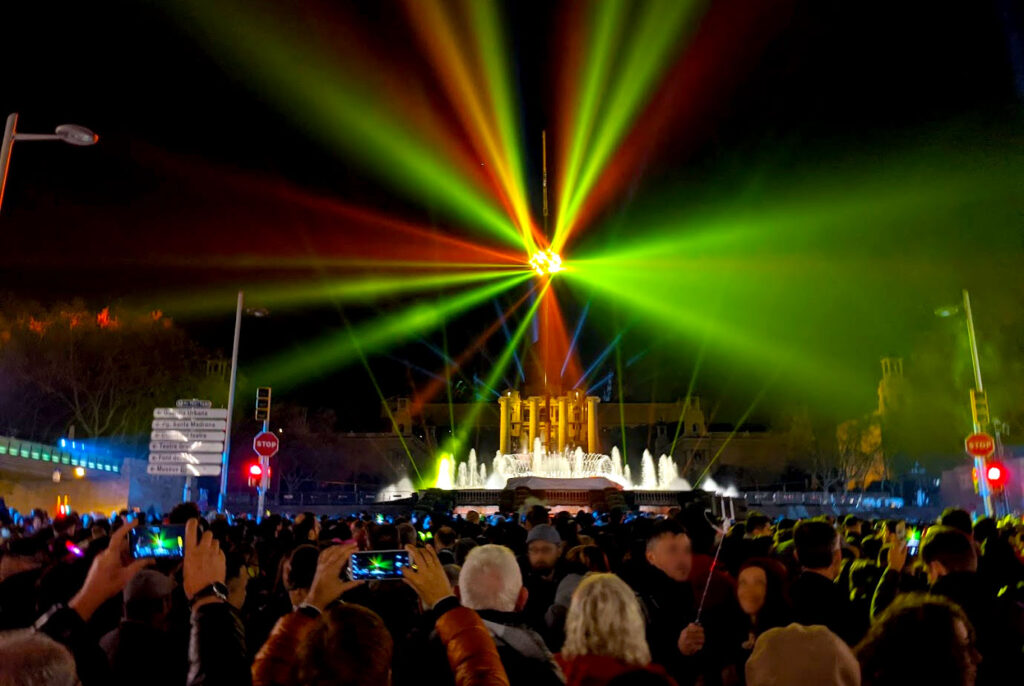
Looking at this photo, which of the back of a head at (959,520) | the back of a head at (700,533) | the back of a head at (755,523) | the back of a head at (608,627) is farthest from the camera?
the back of a head at (755,523)

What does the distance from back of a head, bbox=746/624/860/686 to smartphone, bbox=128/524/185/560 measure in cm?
331

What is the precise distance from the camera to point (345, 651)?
2598mm

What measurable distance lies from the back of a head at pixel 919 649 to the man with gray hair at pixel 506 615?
139 cm

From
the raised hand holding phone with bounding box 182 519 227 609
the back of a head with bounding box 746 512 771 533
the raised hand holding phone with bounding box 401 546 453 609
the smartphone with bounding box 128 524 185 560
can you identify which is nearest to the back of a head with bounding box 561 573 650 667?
the raised hand holding phone with bounding box 401 546 453 609

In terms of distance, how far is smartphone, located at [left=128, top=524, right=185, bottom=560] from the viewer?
14.4 feet

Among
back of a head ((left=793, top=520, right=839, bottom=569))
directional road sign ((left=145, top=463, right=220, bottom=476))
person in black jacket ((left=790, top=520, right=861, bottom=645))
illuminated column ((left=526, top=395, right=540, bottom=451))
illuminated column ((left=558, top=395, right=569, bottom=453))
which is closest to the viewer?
person in black jacket ((left=790, top=520, right=861, bottom=645))

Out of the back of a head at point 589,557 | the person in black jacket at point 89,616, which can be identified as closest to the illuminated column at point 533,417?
the back of a head at point 589,557

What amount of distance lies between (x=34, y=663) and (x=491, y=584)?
1.96m

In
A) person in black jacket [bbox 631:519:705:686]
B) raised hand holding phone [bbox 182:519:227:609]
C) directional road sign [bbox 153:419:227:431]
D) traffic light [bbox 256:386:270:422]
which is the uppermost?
traffic light [bbox 256:386:270:422]

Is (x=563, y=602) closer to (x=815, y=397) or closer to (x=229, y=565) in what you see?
(x=229, y=565)

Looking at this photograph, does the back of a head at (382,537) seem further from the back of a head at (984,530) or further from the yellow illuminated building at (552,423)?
the yellow illuminated building at (552,423)

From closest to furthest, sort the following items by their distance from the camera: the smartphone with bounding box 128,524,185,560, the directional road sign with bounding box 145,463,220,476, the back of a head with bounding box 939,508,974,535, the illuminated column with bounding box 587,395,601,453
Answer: the smartphone with bounding box 128,524,185,560 → the back of a head with bounding box 939,508,974,535 → the directional road sign with bounding box 145,463,220,476 → the illuminated column with bounding box 587,395,601,453

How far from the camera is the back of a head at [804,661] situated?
2719 millimetres

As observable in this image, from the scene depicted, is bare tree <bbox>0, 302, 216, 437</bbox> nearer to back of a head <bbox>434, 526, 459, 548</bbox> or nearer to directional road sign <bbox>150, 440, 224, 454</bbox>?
directional road sign <bbox>150, 440, 224, 454</bbox>
